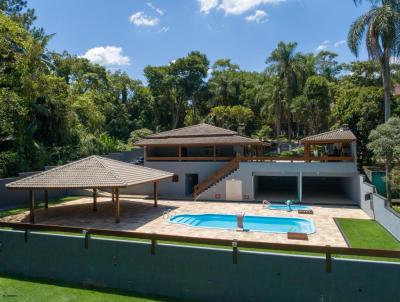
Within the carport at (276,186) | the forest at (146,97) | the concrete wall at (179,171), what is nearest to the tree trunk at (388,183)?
the carport at (276,186)

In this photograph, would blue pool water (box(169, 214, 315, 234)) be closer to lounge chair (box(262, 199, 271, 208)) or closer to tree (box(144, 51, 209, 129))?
lounge chair (box(262, 199, 271, 208))

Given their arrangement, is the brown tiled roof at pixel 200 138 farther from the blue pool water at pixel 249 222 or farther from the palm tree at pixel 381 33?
the palm tree at pixel 381 33

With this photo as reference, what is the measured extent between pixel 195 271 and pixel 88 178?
36.3ft

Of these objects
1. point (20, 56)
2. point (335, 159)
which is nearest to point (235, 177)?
point (335, 159)

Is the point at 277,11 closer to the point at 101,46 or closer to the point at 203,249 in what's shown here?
the point at 203,249

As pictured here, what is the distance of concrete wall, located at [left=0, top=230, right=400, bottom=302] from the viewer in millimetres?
7109

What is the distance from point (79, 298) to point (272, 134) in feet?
176

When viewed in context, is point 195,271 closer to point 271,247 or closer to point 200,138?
point 271,247

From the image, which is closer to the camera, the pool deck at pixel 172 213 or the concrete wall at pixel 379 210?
the concrete wall at pixel 379 210

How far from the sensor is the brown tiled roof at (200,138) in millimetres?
25916

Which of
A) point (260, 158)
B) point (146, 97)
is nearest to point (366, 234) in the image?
point (260, 158)

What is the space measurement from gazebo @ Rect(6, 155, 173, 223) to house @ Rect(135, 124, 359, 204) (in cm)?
707

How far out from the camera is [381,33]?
72.5ft

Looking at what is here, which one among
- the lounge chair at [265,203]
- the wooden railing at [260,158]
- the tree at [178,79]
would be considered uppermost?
the tree at [178,79]
